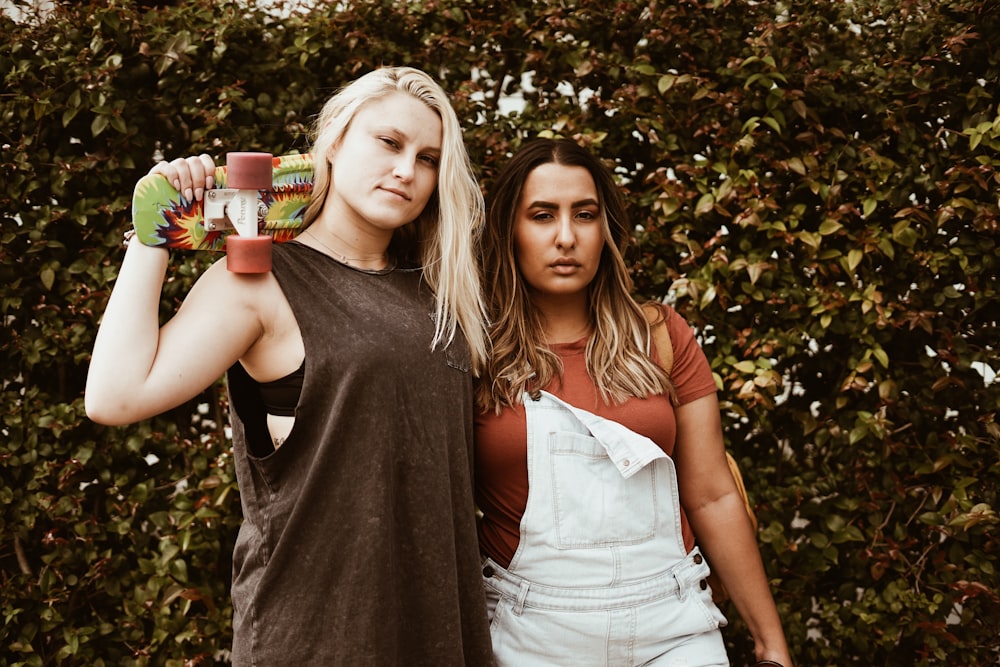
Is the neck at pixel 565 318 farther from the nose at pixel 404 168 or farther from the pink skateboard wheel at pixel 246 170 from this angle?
the pink skateboard wheel at pixel 246 170

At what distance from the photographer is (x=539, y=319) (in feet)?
7.41

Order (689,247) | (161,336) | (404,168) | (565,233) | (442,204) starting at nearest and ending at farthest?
(161,336) → (404,168) → (442,204) → (565,233) → (689,247)

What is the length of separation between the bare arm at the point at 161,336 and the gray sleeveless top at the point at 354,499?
0.39 feet

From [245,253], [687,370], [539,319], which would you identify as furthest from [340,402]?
[687,370]

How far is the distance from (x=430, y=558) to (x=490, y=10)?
1869 mm

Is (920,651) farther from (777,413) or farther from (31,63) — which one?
(31,63)

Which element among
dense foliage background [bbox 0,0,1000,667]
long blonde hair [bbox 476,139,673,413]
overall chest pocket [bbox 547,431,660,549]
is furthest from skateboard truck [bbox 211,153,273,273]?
dense foliage background [bbox 0,0,1000,667]

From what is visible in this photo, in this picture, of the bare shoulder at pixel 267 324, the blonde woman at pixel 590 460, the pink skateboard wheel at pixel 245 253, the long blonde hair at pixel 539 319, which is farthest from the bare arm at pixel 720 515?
the pink skateboard wheel at pixel 245 253

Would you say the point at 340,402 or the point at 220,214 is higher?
the point at 220,214

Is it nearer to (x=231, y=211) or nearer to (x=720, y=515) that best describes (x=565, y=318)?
(x=720, y=515)

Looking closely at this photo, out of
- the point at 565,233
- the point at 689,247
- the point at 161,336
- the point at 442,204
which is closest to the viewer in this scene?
the point at 161,336

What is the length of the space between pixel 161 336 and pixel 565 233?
3.20 feet

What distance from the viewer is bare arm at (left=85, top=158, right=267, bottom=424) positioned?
63.4 inches

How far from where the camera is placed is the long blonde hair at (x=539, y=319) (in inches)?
83.6
